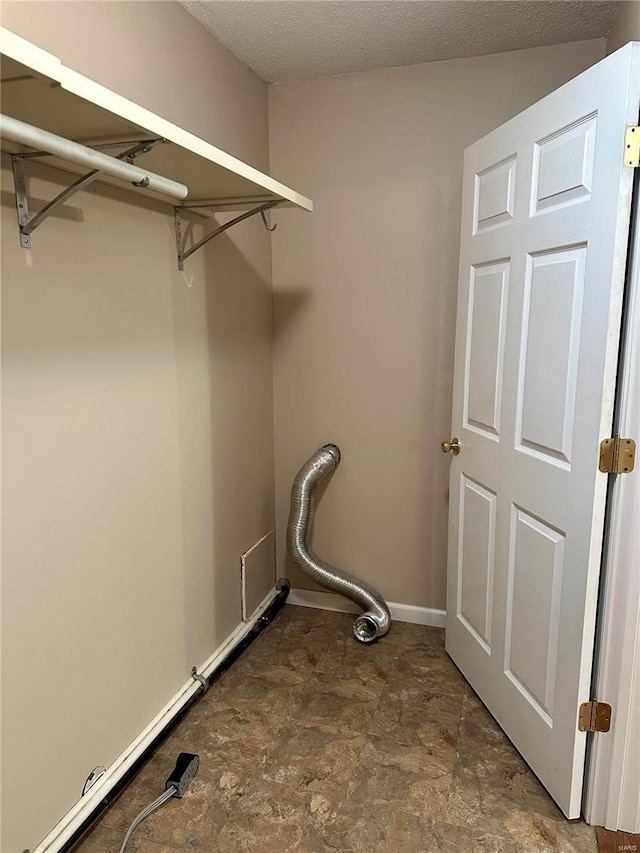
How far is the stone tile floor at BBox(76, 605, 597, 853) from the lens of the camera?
171 centimetres

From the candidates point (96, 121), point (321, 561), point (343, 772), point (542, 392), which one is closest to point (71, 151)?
point (96, 121)

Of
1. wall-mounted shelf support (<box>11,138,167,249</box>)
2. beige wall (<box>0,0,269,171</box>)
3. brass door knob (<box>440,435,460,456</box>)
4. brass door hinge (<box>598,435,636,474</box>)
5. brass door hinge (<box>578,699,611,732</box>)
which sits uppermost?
beige wall (<box>0,0,269,171</box>)

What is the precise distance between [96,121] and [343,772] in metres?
1.90

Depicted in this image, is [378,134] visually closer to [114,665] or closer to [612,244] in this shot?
[612,244]

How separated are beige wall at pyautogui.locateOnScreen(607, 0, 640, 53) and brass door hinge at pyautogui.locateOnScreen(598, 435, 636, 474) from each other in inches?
44.6

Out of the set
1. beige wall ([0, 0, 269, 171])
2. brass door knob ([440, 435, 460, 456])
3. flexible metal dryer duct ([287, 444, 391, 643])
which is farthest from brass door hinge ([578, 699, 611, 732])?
beige wall ([0, 0, 269, 171])

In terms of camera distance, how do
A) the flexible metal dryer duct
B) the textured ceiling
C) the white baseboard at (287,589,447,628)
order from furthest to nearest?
the white baseboard at (287,589,447,628), the flexible metal dryer duct, the textured ceiling

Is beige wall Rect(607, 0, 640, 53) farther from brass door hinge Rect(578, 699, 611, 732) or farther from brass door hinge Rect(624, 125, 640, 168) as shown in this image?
brass door hinge Rect(578, 699, 611, 732)

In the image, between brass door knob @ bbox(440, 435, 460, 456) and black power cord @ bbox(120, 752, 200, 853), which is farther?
brass door knob @ bbox(440, 435, 460, 456)

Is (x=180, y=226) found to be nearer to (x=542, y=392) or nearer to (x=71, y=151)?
(x=71, y=151)

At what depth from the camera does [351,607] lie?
301 centimetres

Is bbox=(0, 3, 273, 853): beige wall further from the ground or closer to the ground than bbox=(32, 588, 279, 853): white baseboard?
further from the ground

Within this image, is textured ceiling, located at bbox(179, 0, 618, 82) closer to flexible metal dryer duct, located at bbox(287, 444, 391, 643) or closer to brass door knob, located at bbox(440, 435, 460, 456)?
brass door knob, located at bbox(440, 435, 460, 456)

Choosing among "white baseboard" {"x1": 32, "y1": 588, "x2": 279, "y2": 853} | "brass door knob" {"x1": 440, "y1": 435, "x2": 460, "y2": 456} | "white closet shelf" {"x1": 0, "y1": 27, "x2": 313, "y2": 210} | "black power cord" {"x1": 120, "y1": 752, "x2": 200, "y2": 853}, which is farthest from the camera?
"brass door knob" {"x1": 440, "y1": 435, "x2": 460, "y2": 456}
